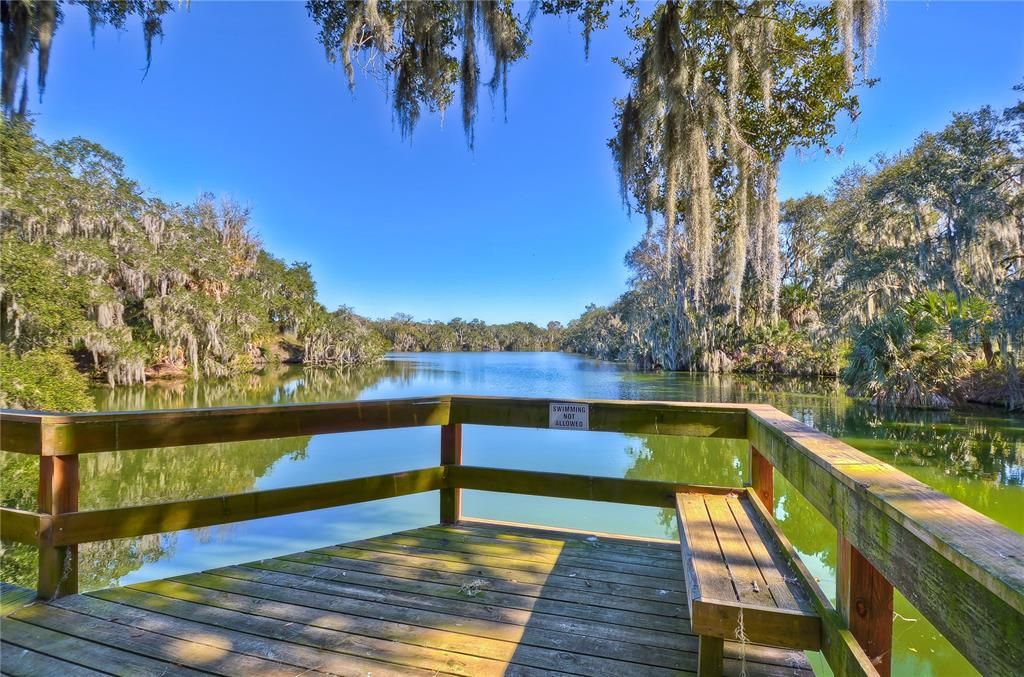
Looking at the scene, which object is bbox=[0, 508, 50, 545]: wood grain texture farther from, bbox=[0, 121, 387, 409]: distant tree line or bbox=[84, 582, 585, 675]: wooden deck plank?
bbox=[0, 121, 387, 409]: distant tree line

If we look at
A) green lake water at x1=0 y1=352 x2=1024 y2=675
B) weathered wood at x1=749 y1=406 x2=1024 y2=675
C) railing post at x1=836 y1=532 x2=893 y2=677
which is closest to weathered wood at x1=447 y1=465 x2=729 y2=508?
weathered wood at x1=749 y1=406 x2=1024 y2=675

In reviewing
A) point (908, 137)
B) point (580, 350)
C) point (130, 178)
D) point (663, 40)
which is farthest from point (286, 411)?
point (580, 350)

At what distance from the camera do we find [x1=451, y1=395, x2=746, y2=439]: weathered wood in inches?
99.3

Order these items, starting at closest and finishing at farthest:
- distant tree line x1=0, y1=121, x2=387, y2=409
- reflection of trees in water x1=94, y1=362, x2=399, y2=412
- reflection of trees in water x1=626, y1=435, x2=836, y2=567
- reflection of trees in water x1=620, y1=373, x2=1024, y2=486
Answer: reflection of trees in water x1=626, y1=435, x2=836, y2=567
reflection of trees in water x1=620, y1=373, x2=1024, y2=486
distant tree line x1=0, y1=121, x2=387, y2=409
reflection of trees in water x1=94, y1=362, x2=399, y2=412

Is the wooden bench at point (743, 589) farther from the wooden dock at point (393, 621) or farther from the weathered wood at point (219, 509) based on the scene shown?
the weathered wood at point (219, 509)

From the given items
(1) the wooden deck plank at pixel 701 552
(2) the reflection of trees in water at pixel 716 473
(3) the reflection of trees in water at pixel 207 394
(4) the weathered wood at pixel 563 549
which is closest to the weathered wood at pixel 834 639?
(1) the wooden deck plank at pixel 701 552

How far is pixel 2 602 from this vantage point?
1973 millimetres

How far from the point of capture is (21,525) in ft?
6.72

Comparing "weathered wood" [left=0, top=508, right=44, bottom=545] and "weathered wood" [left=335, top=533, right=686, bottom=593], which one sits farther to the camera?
"weathered wood" [left=335, top=533, right=686, bottom=593]

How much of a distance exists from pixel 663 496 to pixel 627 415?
1.53 feet

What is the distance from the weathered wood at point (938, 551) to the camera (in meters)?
0.65

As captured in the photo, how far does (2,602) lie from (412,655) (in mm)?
1801

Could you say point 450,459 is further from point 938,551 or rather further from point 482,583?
point 938,551

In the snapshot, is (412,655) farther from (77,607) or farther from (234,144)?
(234,144)
